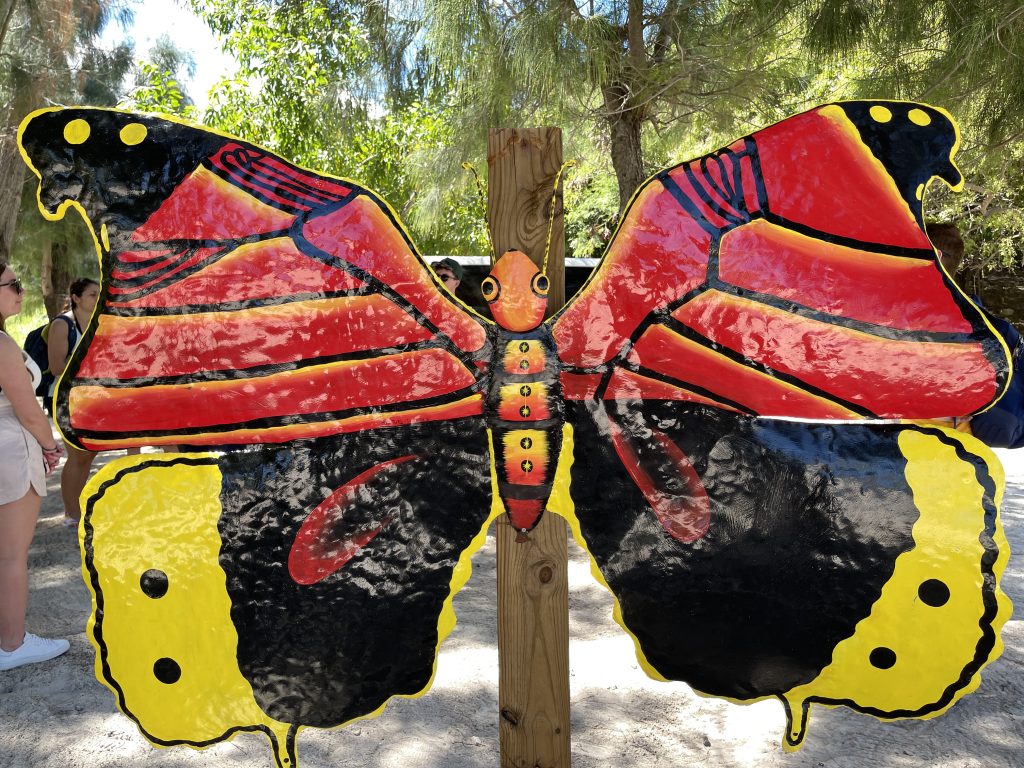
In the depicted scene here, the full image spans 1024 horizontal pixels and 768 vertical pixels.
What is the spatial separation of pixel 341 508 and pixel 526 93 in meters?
3.10

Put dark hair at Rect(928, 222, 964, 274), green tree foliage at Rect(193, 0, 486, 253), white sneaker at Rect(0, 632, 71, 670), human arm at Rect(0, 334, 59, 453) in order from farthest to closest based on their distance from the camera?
1. green tree foliage at Rect(193, 0, 486, 253)
2. white sneaker at Rect(0, 632, 71, 670)
3. human arm at Rect(0, 334, 59, 453)
4. dark hair at Rect(928, 222, 964, 274)

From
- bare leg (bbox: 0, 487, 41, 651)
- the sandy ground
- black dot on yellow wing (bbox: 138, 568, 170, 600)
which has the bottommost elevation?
the sandy ground

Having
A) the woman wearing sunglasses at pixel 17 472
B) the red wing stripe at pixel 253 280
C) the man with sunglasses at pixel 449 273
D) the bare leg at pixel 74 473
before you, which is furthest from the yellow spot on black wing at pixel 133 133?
the bare leg at pixel 74 473

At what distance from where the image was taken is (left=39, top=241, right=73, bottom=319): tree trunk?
12.6 m

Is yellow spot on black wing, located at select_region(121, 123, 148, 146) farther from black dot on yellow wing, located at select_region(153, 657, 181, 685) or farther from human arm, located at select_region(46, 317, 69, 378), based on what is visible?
human arm, located at select_region(46, 317, 69, 378)

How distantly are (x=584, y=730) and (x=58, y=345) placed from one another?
294 centimetres

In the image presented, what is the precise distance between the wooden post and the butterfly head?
78mm

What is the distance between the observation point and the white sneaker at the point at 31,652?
2812 millimetres

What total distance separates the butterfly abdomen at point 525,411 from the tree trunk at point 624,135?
315cm

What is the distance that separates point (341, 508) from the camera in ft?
5.10

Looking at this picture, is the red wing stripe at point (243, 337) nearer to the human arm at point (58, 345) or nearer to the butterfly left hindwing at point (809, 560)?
the butterfly left hindwing at point (809, 560)

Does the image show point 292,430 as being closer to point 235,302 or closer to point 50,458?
point 235,302

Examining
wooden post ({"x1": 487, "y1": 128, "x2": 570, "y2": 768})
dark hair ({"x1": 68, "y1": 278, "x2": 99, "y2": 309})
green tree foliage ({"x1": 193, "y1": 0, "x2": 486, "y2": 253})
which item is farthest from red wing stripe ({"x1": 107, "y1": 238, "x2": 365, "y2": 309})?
green tree foliage ({"x1": 193, "y1": 0, "x2": 486, "y2": 253})

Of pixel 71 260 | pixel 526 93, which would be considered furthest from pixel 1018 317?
pixel 71 260
